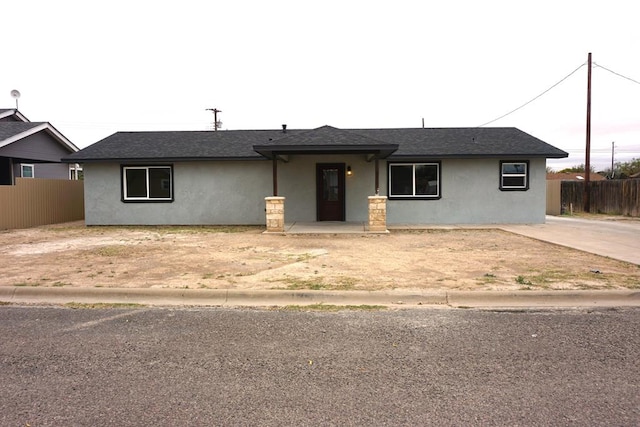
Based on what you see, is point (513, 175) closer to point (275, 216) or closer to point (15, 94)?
point (275, 216)

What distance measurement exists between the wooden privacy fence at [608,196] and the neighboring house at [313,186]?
7.97 m

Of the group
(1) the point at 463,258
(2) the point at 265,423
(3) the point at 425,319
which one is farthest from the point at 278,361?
(1) the point at 463,258

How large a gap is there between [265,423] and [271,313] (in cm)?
255

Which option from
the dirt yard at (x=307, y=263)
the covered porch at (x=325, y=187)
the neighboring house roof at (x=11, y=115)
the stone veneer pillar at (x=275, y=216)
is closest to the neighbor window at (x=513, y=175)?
the dirt yard at (x=307, y=263)

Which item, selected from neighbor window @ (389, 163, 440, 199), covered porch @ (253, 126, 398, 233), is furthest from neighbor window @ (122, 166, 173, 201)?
neighbor window @ (389, 163, 440, 199)

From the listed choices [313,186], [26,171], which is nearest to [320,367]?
[313,186]

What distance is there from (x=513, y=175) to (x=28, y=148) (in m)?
21.5

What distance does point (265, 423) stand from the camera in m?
2.91

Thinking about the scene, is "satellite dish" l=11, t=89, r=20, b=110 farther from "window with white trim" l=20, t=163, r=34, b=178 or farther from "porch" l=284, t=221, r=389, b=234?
"porch" l=284, t=221, r=389, b=234

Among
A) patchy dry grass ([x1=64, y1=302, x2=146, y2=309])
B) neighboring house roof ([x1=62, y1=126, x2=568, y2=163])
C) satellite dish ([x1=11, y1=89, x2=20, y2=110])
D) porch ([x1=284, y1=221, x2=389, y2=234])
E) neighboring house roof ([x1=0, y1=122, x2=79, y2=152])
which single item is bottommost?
patchy dry grass ([x1=64, y1=302, x2=146, y2=309])

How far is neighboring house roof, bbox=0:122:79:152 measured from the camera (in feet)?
62.2

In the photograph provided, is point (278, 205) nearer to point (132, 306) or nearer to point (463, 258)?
point (463, 258)

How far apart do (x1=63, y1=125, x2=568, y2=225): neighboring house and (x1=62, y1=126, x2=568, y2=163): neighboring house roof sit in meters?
0.12

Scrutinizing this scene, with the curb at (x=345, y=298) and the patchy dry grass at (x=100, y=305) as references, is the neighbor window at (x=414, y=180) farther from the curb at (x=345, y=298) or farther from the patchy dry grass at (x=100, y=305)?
the patchy dry grass at (x=100, y=305)
